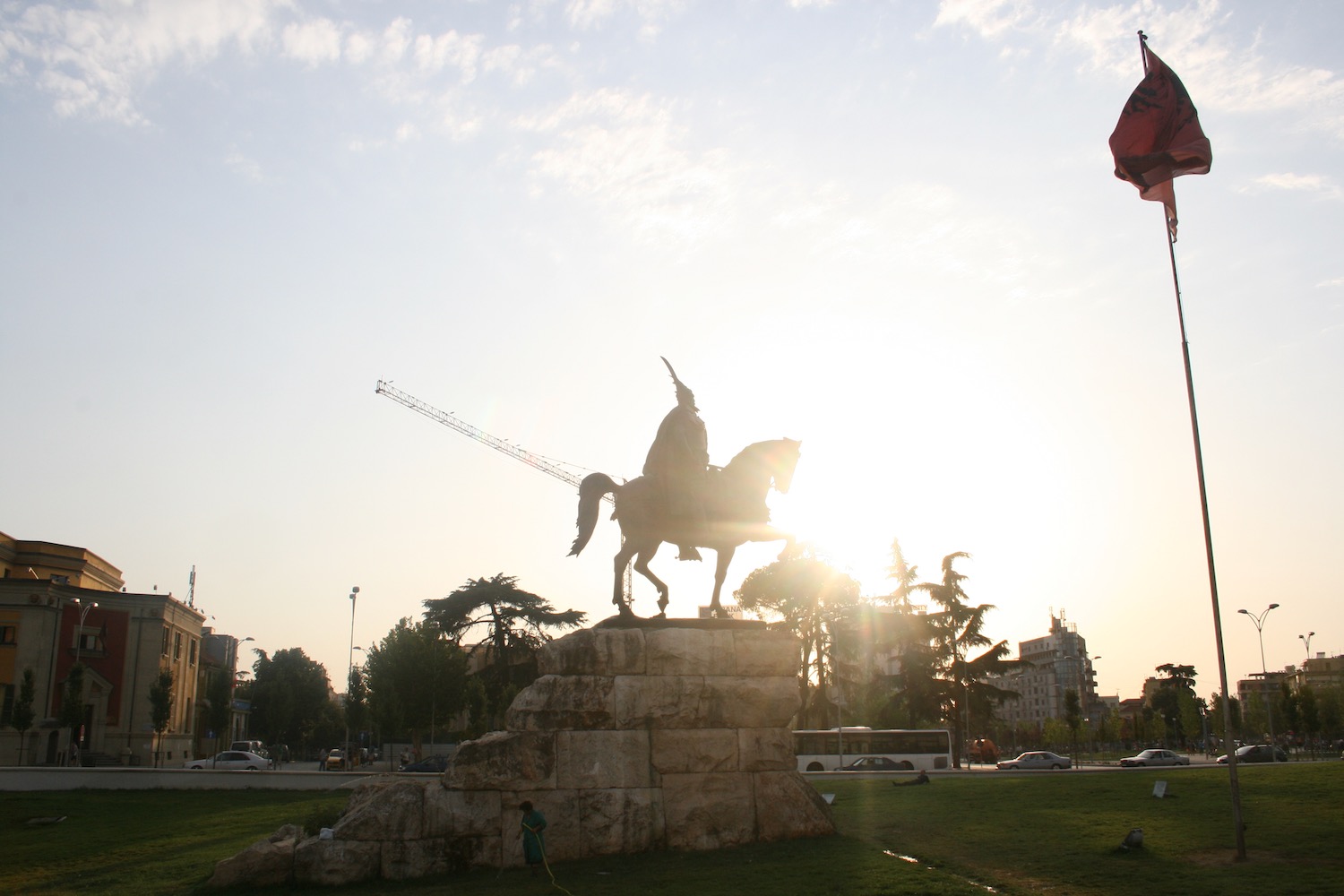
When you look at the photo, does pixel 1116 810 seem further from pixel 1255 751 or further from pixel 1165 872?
pixel 1255 751

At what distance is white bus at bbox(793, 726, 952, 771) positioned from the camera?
41719 mm

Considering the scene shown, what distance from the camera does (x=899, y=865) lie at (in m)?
12.9

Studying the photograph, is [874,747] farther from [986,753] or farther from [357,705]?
[357,705]

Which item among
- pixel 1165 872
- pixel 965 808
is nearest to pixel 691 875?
pixel 1165 872

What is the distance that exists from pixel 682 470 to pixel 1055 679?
15660cm

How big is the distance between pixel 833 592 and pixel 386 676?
2231cm

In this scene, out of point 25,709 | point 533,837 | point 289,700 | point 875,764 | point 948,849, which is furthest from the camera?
point 289,700

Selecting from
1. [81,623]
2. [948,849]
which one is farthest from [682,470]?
[81,623]

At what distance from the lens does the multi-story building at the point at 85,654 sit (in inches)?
1982

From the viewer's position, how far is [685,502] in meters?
16.1

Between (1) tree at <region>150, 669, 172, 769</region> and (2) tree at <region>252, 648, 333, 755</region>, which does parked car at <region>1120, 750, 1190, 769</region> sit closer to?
(1) tree at <region>150, 669, 172, 769</region>

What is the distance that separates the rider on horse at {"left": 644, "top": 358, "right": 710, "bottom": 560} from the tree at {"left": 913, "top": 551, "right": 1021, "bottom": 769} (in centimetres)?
3602

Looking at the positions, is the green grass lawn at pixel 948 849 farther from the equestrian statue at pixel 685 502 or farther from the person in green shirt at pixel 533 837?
the equestrian statue at pixel 685 502

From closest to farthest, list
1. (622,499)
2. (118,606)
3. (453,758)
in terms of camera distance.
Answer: (453,758)
(622,499)
(118,606)
